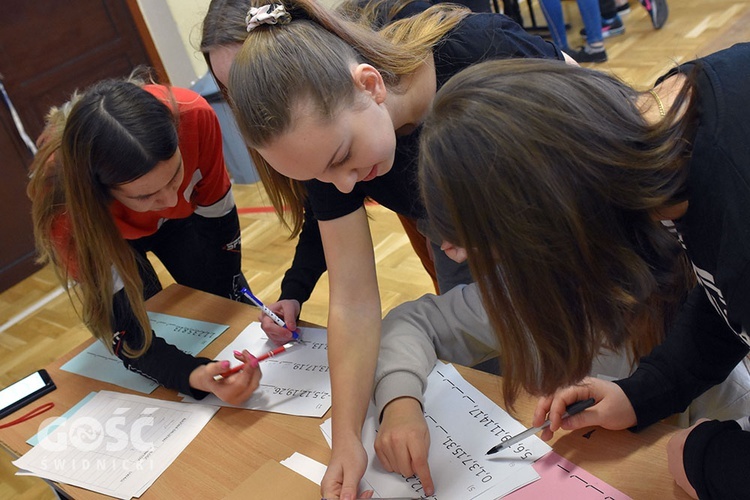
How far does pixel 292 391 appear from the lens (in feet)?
3.75

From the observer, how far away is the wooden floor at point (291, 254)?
8.06 ft

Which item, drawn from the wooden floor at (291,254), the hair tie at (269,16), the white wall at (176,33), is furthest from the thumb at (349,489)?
the white wall at (176,33)

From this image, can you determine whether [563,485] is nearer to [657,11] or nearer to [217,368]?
[217,368]

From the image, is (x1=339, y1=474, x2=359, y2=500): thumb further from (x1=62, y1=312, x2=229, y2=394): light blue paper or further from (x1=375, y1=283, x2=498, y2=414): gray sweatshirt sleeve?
(x1=62, y1=312, x2=229, y2=394): light blue paper

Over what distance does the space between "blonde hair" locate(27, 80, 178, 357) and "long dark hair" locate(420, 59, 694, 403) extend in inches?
30.1

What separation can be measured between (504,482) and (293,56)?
0.60 m

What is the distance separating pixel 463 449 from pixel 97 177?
84 centimetres

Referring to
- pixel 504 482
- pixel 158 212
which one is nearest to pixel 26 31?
pixel 158 212

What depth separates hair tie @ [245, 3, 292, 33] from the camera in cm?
96

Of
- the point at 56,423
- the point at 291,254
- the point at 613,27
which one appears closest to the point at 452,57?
the point at 56,423

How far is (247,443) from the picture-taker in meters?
1.06

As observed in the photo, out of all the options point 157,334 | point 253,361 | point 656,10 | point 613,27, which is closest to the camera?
point 253,361

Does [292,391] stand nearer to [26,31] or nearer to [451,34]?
[451,34]

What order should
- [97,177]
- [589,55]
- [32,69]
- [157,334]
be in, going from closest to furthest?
1. [97,177]
2. [157,334]
3. [32,69]
4. [589,55]
